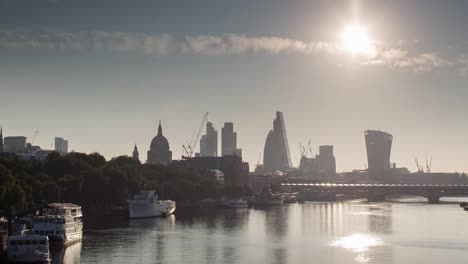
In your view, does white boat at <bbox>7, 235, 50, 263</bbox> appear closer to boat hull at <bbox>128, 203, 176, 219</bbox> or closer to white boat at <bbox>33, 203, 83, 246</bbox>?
white boat at <bbox>33, 203, 83, 246</bbox>

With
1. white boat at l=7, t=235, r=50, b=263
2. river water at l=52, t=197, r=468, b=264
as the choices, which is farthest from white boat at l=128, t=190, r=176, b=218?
white boat at l=7, t=235, r=50, b=263

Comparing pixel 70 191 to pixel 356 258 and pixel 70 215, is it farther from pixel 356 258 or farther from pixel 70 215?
pixel 356 258

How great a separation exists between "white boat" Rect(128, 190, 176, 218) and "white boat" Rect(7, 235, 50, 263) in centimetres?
9083

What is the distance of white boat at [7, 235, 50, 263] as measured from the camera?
8100cm

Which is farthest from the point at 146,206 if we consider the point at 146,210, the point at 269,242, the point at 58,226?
the point at 58,226

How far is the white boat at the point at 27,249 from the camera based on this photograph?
81000mm

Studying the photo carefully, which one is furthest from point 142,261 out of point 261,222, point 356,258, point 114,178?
point 114,178

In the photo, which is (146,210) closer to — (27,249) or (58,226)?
(58,226)

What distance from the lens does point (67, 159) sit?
197500 millimetres

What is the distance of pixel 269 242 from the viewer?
117 meters

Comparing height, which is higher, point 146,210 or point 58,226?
point 146,210

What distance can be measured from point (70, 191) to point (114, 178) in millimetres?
22141

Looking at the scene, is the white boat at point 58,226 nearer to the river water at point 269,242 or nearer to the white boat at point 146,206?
the river water at point 269,242

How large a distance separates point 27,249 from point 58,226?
76.0 ft
